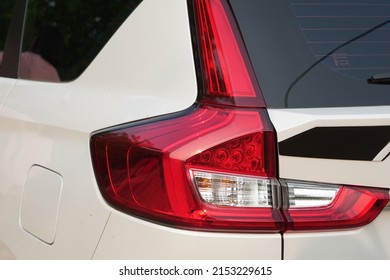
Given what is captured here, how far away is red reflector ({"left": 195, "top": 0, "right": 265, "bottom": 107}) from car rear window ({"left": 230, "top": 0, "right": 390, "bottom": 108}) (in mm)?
25

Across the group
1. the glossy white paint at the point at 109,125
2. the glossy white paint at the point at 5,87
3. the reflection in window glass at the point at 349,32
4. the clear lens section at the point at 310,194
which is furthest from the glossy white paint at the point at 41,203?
the reflection in window glass at the point at 349,32

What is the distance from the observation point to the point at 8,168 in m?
2.29

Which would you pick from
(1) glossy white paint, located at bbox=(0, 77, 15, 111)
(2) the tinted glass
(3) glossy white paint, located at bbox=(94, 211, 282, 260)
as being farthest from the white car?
(1) glossy white paint, located at bbox=(0, 77, 15, 111)

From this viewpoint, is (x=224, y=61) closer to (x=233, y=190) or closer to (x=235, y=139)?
(x=235, y=139)

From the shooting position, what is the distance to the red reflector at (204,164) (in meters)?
1.69

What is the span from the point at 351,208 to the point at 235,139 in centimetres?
37

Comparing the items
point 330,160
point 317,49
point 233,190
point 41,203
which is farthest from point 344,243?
point 41,203

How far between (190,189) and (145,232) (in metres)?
0.17

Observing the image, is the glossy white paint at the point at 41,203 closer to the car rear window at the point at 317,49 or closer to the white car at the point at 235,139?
the white car at the point at 235,139

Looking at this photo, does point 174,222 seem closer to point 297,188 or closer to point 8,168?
point 297,188

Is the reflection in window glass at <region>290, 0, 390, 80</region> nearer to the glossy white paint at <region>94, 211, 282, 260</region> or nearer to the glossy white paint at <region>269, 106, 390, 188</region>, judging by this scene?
the glossy white paint at <region>269, 106, 390, 188</region>

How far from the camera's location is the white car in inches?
65.9

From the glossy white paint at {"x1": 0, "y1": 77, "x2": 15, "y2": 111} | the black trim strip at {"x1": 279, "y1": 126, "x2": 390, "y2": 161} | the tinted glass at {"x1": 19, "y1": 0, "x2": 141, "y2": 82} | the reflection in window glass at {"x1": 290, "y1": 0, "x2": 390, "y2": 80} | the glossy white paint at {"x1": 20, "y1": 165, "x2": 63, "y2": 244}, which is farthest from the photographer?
the glossy white paint at {"x1": 0, "y1": 77, "x2": 15, "y2": 111}

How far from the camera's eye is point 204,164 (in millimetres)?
1692
